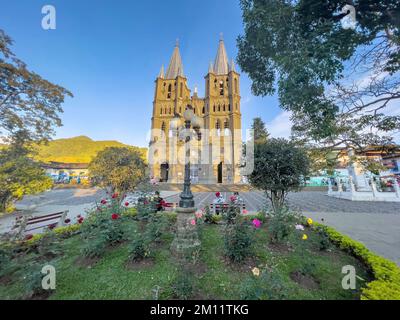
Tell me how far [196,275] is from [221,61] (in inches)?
1534

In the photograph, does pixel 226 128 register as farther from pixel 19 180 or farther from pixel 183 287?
pixel 183 287

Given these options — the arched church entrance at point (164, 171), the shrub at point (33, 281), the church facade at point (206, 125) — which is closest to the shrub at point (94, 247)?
the shrub at point (33, 281)

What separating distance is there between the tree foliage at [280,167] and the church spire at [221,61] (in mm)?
32844

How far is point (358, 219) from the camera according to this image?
6930 millimetres

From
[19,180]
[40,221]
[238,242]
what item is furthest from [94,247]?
[19,180]

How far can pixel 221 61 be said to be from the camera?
33.9 m

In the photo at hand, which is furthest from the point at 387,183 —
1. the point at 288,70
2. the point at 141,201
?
the point at 141,201

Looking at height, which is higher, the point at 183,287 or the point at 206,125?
the point at 206,125

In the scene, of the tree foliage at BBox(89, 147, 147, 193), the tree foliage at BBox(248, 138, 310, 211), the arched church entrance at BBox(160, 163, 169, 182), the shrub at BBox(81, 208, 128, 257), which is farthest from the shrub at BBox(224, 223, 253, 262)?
the arched church entrance at BBox(160, 163, 169, 182)

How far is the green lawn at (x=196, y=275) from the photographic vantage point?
2477 millimetres

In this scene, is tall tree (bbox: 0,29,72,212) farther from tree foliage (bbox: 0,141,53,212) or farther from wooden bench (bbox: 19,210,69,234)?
wooden bench (bbox: 19,210,69,234)
